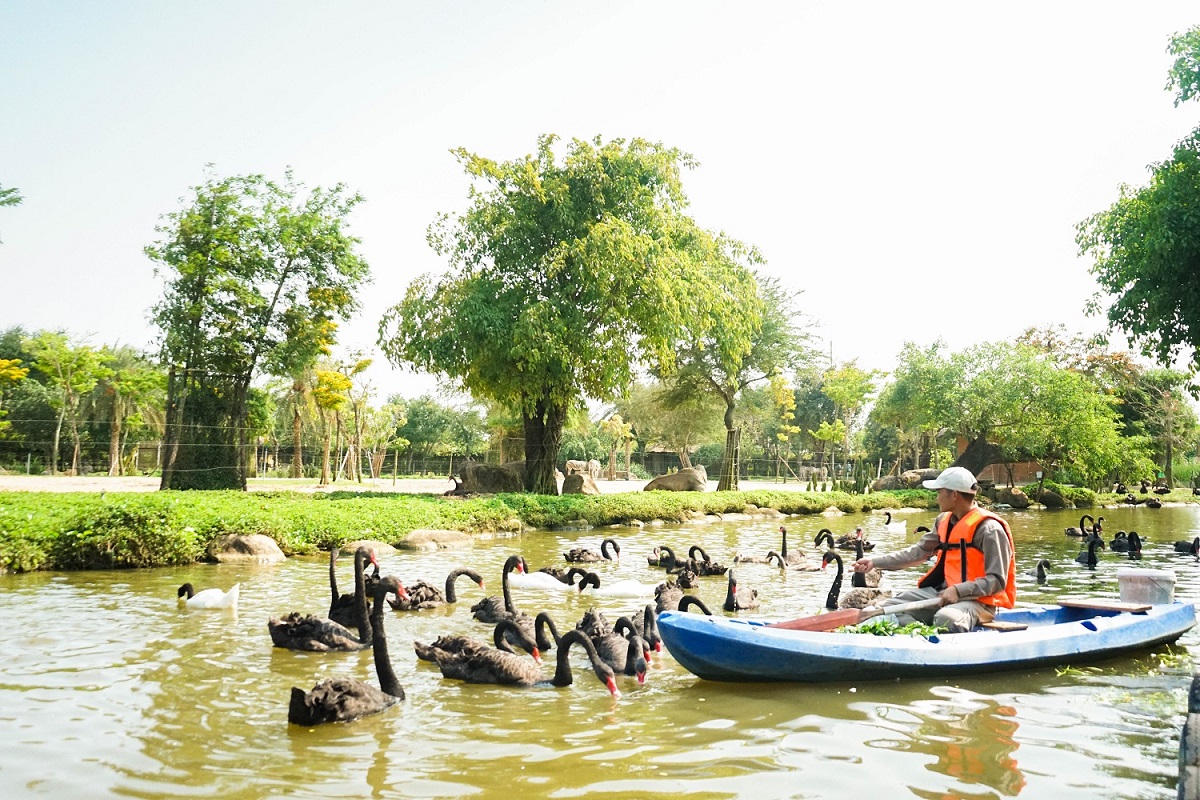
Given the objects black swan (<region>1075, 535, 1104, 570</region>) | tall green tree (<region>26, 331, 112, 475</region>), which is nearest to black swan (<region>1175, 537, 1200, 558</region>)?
black swan (<region>1075, 535, 1104, 570</region>)

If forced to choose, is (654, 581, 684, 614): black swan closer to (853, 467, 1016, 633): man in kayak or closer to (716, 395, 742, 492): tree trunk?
(853, 467, 1016, 633): man in kayak

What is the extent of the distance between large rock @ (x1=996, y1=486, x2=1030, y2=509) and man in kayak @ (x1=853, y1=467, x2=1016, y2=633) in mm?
29759

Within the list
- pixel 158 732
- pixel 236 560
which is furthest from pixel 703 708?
pixel 236 560

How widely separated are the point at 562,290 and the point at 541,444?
15.7ft

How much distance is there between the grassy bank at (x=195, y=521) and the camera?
12.3m

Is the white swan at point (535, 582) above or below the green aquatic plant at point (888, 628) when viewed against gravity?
below

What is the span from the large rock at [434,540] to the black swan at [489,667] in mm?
9817

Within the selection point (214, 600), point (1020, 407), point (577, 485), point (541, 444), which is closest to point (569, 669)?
point (214, 600)

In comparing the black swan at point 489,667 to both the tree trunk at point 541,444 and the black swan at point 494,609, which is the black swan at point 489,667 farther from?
the tree trunk at point 541,444

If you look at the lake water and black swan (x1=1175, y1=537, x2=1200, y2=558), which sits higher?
black swan (x1=1175, y1=537, x2=1200, y2=558)

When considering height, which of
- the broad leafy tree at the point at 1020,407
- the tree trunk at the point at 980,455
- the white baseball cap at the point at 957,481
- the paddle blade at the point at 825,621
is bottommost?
the paddle blade at the point at 825,621

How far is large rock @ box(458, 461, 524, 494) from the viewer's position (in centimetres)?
2944

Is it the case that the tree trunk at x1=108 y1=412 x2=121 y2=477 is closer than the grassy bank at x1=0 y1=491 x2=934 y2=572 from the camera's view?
No

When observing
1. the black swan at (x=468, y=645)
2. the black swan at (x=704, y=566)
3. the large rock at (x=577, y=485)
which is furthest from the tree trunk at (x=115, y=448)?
the black swan at (x=468, y=645)
